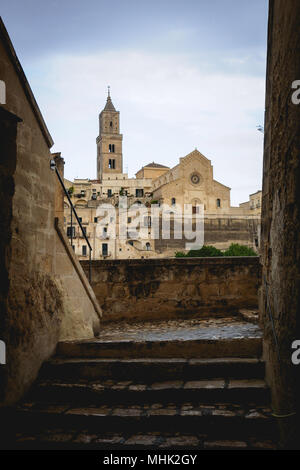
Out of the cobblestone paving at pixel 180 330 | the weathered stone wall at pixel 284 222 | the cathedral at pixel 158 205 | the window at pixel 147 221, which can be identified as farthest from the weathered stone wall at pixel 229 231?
the weathered stone wall at pixel 284 222

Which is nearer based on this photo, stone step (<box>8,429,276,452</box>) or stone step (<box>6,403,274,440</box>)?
stone step (<box>8,429,276,452</box>)

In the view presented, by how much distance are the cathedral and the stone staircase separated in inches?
1987

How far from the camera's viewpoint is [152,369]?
4383 mm

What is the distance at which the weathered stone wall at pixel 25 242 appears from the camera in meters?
4.00

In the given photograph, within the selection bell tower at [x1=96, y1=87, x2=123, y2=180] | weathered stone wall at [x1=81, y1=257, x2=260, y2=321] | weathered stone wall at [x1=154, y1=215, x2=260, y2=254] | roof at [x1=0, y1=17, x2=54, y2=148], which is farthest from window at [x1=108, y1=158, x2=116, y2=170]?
roof at [x1=0, y1=17, x2=54, y2=148]

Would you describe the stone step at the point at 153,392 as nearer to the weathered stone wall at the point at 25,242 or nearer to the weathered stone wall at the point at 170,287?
the weathered stone wall at the point at 25,242

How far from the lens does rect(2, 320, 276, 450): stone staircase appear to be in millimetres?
3512

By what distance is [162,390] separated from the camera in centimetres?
404

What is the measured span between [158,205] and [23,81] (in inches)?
2458

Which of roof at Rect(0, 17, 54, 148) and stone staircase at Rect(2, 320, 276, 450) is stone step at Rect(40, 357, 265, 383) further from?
roof at Rect(0, 17, 54, 148)

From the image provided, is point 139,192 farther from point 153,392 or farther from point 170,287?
point 153,392

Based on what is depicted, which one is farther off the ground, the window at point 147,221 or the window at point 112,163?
the window at point 112,163

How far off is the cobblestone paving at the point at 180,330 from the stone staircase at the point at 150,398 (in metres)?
0.38

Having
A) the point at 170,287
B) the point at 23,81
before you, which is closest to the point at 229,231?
the point at 170,287
